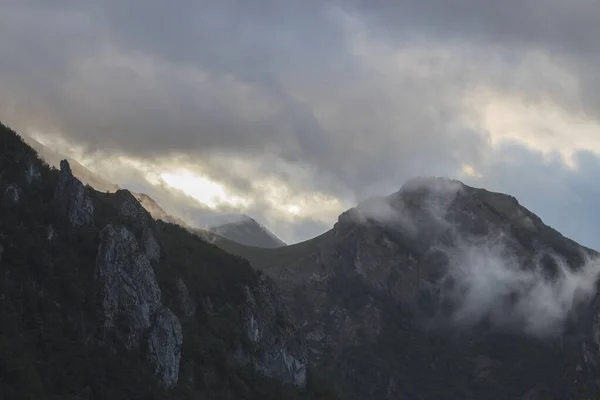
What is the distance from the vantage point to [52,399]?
656 ft

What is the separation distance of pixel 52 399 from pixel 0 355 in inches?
624

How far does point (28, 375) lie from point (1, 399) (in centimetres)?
1282

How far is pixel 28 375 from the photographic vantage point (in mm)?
194875

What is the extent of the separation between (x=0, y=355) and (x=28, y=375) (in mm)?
7363

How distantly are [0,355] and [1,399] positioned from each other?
12345 millimetres

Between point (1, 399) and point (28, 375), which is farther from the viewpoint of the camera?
point (28, 375)

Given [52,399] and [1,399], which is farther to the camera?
[52,399]

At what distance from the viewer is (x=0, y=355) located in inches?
7559

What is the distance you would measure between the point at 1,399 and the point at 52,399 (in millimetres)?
18672

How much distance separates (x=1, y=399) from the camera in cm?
18238
